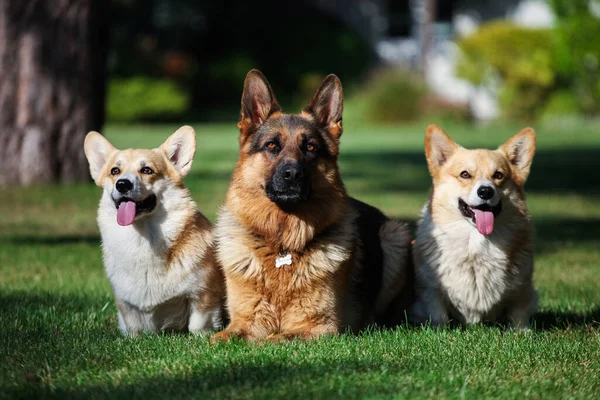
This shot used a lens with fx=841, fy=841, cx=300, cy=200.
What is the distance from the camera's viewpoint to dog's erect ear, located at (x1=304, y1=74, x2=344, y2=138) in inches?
226

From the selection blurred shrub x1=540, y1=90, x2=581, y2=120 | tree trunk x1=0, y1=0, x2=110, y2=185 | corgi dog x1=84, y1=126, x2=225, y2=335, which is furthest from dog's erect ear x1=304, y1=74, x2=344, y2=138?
blurred shrub x1=540, y1=90, x2=581, y2=120

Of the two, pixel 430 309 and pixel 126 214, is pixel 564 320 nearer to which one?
pixel 430 309

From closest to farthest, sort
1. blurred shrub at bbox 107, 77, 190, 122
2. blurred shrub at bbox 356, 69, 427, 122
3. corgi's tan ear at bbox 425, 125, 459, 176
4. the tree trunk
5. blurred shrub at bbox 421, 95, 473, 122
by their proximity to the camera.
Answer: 1. corgi's tan ear at bbox 425, 125, 459, 176
2. the tree trunk
3. blurred shrub at bbox 421, 95, 473, 122
4. blurred shrub at bbox 356, 69, 427, 122
5. blurred shrub at bbox 107, 77, 190, 122

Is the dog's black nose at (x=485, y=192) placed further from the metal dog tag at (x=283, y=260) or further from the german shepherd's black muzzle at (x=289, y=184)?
the metal dog tag at (x=283, y=260)

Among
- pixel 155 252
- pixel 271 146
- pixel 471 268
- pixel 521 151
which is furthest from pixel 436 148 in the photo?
pixel 155 252

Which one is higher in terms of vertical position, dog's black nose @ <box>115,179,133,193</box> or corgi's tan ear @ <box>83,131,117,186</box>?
corgi's tan ear @ <box>83,131,117,186</box>

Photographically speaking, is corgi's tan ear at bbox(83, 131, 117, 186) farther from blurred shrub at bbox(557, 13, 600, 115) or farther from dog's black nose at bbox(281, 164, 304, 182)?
blurred shrub at bbox(557, 13, 600, 115)

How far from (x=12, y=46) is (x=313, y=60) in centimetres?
2559

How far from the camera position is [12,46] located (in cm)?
1256

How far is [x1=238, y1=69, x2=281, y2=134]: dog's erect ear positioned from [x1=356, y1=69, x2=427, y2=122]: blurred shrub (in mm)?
24735

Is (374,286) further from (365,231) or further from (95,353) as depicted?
(95,353)

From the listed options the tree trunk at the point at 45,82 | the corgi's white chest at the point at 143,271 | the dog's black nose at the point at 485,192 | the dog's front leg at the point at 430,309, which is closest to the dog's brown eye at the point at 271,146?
the corgi's white chest at the point at 143,271

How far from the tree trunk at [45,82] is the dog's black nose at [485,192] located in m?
8.10

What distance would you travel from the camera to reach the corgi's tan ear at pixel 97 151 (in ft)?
18.9
